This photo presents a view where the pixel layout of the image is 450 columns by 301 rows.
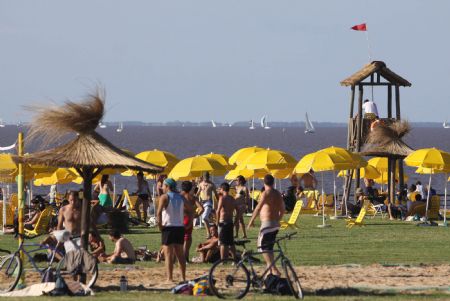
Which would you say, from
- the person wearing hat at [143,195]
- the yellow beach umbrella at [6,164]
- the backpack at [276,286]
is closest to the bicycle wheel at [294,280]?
the backpack at [276,286]

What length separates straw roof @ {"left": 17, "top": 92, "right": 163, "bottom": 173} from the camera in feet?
57.9

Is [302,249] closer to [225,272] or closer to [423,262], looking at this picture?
[423,262]

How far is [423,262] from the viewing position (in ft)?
68.2

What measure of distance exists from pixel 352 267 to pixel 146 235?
891 cm

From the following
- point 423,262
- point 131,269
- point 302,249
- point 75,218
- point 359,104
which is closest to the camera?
point 75,218

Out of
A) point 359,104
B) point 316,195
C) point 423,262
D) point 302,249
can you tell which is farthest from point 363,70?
point 423,262

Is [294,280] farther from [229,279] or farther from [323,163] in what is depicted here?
[323,163]

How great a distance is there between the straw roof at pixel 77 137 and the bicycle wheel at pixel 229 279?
2.57 m

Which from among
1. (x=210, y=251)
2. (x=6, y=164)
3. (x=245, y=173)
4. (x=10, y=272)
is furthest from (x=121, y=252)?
(x=245, y=173)

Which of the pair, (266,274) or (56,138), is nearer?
(266,274)

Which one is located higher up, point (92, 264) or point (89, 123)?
Result: point (89, 123)

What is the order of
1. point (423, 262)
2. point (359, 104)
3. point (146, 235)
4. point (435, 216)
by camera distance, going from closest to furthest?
1. point (423, 262)
2. point (146, 235)
3. point (435, 216)
4. point (359, 104)

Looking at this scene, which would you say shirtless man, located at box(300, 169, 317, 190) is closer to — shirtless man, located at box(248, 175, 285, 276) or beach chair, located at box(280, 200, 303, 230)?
beach chair, located at box(280, 200, 303, 230)

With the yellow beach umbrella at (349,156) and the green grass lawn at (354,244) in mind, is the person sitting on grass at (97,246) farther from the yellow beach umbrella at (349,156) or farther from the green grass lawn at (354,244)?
the yellow beach umbrella at (349,156)
